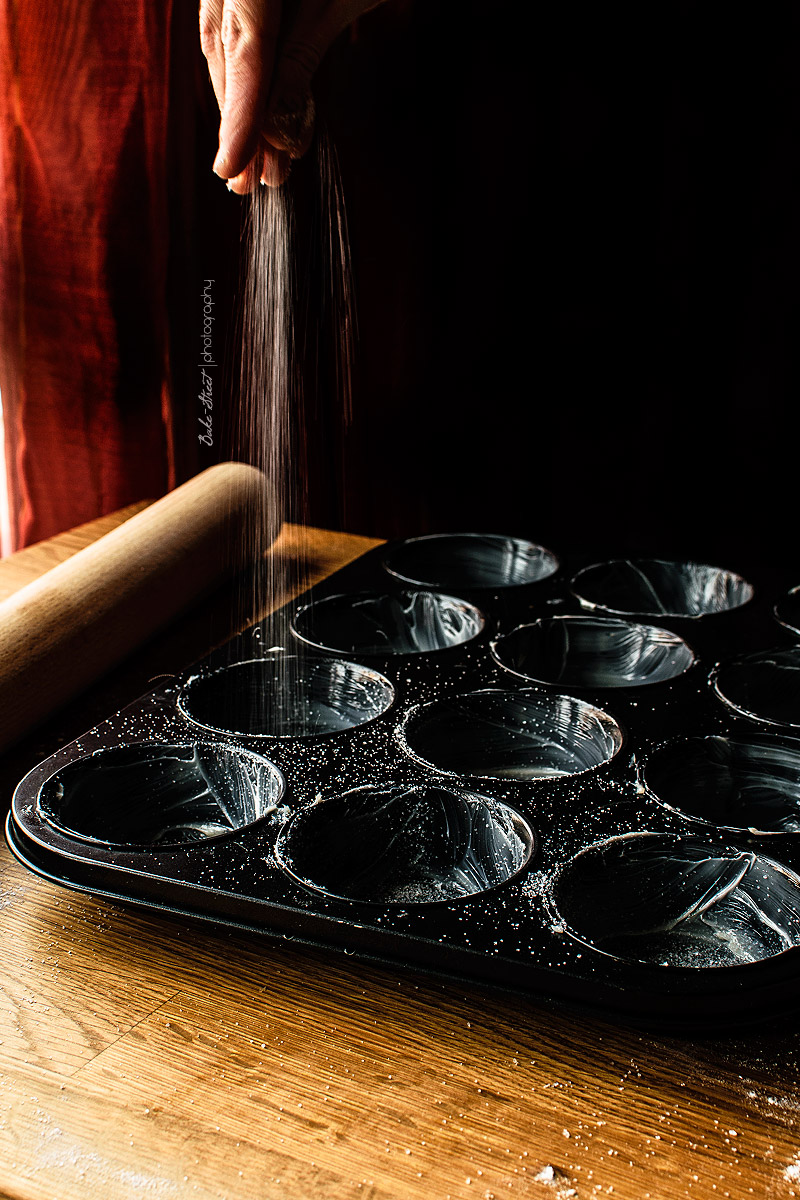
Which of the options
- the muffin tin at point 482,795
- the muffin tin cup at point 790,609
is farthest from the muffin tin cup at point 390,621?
the muffin tin cup at point 790,609

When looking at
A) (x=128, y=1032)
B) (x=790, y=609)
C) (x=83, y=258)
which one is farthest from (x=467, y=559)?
(x=83, y=258)

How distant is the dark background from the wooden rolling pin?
0.43 metres

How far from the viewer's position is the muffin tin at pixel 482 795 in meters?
0.66

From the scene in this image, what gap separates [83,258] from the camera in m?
1.99

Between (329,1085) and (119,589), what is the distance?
0.66m

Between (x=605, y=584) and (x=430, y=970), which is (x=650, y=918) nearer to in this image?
(x=430, y=970)

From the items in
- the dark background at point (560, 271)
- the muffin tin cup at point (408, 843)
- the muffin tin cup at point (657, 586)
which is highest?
the dark background at point (560, 271)

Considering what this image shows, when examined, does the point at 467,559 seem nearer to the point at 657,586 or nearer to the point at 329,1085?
the point at 657,586

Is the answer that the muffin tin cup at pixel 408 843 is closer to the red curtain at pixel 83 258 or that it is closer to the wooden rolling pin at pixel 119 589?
the wooden rolling pin at pixel 119 589

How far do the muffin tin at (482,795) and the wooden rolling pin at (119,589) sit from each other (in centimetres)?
10

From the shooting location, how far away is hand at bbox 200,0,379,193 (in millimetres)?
940

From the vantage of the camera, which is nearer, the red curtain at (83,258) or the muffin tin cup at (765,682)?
the muffin tin cup at (765,682)

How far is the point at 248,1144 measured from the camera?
21.7 inches

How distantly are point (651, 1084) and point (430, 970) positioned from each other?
14 cm
